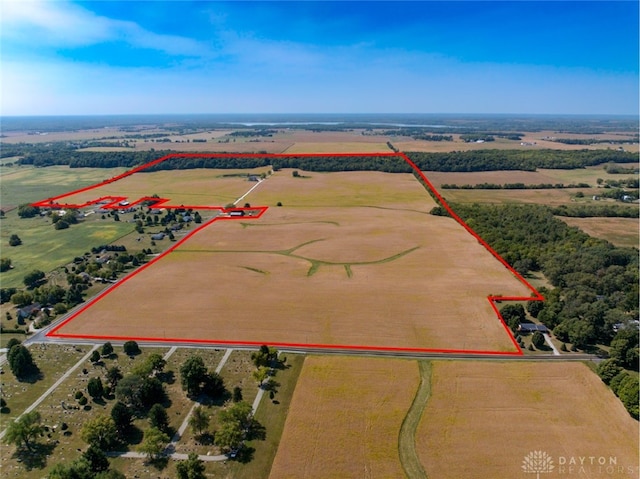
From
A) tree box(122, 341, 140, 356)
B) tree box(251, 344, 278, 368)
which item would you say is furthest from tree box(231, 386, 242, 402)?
tree box(122, 341, 140, 356)

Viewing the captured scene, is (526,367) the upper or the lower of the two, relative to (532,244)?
lower

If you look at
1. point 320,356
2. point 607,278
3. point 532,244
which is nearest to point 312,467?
point 320,356

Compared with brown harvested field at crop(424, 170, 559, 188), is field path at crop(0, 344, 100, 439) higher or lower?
lower

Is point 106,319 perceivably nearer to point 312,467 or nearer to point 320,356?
point 320,356

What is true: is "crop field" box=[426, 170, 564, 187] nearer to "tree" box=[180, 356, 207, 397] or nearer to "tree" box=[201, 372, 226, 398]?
"tree" box=[201, 372, 226, 398]

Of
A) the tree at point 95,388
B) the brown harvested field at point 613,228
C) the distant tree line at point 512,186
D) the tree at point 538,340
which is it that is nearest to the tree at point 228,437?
the tree at point 95,388
